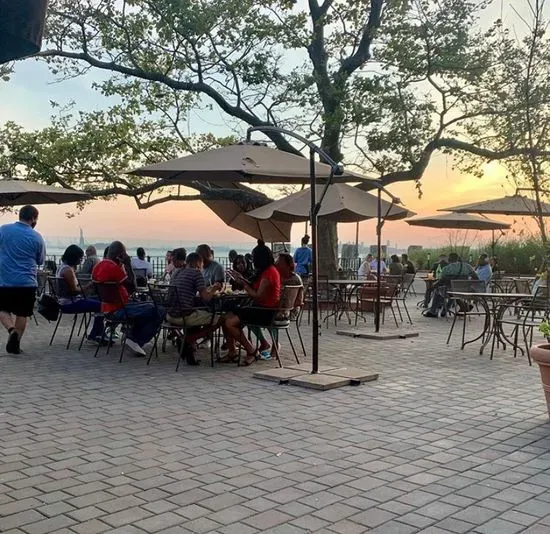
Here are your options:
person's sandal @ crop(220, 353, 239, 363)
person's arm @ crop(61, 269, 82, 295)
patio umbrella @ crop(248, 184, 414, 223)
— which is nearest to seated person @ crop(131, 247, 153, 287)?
patio umbrella @ crop(248, 184, 414, 223)

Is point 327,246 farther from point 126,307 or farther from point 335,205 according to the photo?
point 126,307

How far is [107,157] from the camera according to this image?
17.2 m

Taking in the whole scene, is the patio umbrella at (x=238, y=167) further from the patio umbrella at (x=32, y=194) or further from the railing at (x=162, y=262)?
the railing at (x=162, y=262)

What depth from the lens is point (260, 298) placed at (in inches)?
287

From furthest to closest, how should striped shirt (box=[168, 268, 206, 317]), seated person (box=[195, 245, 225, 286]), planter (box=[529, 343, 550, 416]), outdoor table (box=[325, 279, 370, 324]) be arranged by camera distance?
outdoor table (box=[325, 279, 370, 324]) < seated person (box=[195, 245, 225, 286]) < striped shirt (box=[168, 268, 206, 317]) < planter (box=[529, 343, 550, 416])

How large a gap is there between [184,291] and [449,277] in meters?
6.89

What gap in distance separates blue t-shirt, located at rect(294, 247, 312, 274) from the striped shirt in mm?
6814

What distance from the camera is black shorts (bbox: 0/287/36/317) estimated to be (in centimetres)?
793

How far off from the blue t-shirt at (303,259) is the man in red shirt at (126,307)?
629 centimetres

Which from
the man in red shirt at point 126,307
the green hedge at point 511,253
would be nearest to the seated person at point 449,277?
the man in red shirt at point 126,307

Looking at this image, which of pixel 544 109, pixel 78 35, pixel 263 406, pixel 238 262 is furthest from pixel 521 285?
pixel 78 35

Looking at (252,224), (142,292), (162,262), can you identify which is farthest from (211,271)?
(162,262)

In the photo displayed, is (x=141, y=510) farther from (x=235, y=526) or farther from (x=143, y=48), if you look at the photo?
(x=143, y=48)

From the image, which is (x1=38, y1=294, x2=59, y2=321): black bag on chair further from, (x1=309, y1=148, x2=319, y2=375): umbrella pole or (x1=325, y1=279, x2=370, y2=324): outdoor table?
(x1=325, y1=279, x2=370, y2=324): outdoor table
